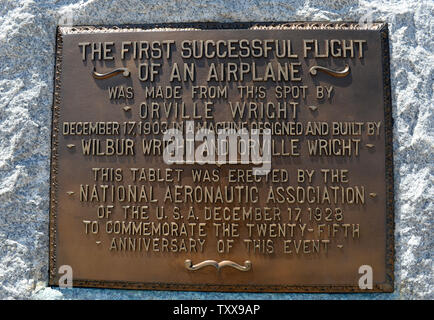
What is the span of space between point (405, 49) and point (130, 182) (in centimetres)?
195

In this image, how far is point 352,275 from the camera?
196 centimetres

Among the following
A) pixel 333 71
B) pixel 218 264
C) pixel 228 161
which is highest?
pixel 333 71

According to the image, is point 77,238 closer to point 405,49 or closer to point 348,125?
point 348,125

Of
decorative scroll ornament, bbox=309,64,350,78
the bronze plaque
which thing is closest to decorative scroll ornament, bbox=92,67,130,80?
the bronze plaque

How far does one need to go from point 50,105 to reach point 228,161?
48.4 inches

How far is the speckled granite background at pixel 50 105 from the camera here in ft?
6.50

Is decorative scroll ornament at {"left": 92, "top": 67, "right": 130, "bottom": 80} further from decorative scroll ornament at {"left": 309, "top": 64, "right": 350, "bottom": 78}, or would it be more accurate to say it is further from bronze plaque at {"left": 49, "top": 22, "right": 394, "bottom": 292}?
decorative scroll ornament at {"left": 309, "top": 64, "right": 350, "bottom": 78}

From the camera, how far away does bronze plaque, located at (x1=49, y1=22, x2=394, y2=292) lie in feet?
6.48

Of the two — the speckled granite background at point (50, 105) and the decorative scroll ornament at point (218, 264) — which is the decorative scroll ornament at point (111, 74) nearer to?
the speckled granite background at point (50, 105)

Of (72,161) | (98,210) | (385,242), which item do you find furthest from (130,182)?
(385,242)

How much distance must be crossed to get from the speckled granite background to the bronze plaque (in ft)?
0.26

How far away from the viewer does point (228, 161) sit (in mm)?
1977

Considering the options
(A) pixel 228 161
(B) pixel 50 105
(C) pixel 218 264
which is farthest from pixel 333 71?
(B) pixel 50 105

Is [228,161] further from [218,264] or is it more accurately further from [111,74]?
[111,74]
